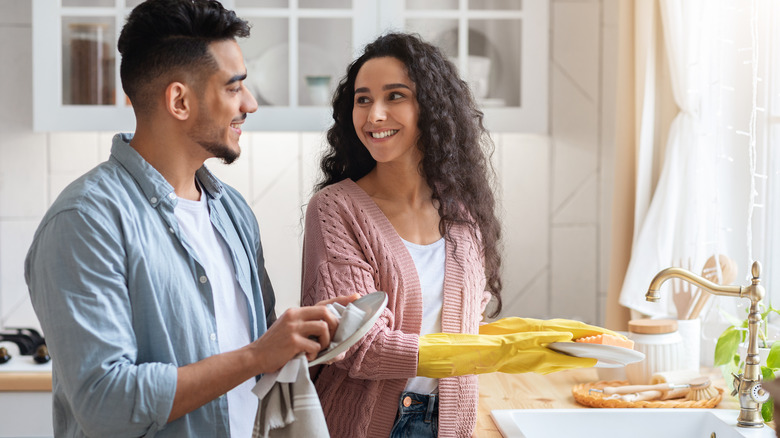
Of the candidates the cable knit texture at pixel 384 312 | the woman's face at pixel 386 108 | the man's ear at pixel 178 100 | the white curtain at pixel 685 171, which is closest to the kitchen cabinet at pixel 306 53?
the white curtain at pixel 685 171

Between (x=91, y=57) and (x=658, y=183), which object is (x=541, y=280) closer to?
(x=658, y=183)

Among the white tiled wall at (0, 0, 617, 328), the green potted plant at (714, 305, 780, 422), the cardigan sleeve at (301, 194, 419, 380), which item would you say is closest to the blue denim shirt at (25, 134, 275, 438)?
the cardigan sleeve at (301, 194, 419, 380)

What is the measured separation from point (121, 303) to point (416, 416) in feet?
1.88

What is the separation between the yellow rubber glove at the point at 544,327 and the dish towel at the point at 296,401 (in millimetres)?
466

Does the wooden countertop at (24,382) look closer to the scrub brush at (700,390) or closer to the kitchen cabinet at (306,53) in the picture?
the kitchen cabinet at (306,53)

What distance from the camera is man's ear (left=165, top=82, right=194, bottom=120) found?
1.08 m

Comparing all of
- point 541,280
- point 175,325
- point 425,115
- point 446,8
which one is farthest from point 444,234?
point 541,280

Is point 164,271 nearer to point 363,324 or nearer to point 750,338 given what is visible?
point 363,324

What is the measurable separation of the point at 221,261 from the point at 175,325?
15 centimetres

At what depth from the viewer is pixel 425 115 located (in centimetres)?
141

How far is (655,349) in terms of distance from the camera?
1.75 metres

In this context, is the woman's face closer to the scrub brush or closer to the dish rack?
the dish rack

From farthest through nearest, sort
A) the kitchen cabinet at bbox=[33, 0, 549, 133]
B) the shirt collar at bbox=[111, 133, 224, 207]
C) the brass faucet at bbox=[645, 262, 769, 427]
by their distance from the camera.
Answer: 1. the kitchen cabinet at bbox=[33, 0, 549, 133]
2. the brass faucet at bbox=[645, 262, 769, 427]
3. the shirt collar at bbox=[111, 133, 224, 207]

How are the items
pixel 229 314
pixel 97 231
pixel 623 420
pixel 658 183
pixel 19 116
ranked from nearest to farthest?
pixel 97 231, pixel 229 314, pixel 623 420, pixel 658 183, pixel 19 116
